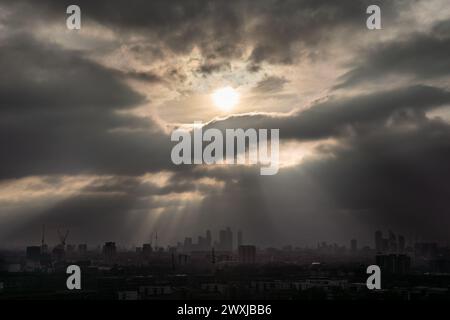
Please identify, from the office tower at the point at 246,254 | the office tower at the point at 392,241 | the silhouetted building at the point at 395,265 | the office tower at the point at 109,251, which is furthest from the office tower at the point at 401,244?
the office tower at the point at 109,251

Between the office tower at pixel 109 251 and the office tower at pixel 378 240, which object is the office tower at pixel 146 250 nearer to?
the office tower at pixel 109 251

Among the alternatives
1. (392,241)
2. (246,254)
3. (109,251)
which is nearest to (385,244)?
(392,241)

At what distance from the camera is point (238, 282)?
94250mm

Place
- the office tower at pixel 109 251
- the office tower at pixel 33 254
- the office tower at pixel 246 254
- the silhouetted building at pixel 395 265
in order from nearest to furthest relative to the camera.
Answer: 1. the silhouetted building at pixel 395 265
2. the office tower at pixel 246 254
3. the office tower at pixel 33 254
4. the office tower at pixel 109 251

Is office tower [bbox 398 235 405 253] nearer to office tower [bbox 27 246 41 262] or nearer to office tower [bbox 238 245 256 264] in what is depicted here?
office tower [bbox 238 245 256 264]

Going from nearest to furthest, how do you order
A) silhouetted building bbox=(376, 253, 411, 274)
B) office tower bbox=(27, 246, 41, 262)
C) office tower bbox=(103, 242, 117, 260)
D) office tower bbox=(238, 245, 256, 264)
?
silhouetted building bbox=(376, 253, 411, 274), office tower bbox=(238, 245, 256, 264), office tower bbox=(27, 246, 41, 262), office tower bbox=(103, 242, 117, 260)

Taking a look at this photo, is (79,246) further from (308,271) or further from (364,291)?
(364,291)

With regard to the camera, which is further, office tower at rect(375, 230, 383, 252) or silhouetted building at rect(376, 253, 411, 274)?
office tower at rect(375, 230, 383, 252)

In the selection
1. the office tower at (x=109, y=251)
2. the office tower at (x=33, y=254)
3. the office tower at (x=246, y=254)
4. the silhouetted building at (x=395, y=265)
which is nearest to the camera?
the silhouetted building at (x=395, y=265)

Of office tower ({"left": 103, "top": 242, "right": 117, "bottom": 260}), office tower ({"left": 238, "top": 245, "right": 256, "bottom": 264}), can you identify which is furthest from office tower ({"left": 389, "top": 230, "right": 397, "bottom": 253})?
office tower ({"left": 103, "top": 242, "right": 117, "bottom": 260})
